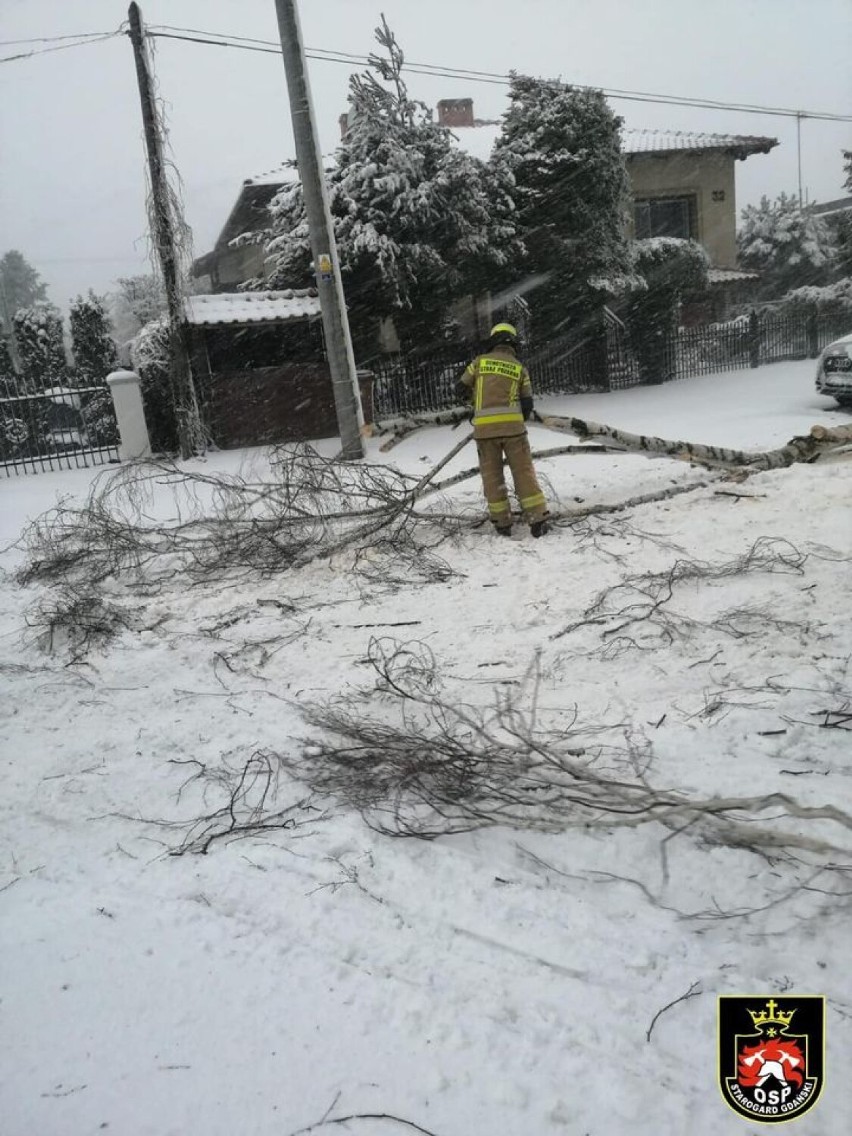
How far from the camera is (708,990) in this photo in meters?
1.85

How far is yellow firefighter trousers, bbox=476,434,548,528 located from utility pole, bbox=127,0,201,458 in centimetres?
730

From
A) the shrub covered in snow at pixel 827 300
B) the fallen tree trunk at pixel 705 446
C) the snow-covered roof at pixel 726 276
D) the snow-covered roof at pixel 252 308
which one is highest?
the snow-covered roof at pixel 726 276

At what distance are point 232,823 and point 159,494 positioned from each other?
7.09 meters

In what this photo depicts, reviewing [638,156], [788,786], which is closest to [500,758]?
[788,786]

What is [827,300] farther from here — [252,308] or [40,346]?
[40,346]

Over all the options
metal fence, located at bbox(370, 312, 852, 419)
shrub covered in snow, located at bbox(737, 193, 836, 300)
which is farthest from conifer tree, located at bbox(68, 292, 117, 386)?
shrub covered in snow, located at bbox(737, 193, 836, 300)

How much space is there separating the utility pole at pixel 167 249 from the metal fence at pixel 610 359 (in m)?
3.31

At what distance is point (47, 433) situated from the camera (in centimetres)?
1216

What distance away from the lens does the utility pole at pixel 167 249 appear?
10.6 m

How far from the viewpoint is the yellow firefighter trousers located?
5.76m

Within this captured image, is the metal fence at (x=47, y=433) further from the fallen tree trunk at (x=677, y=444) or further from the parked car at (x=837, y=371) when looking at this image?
the parked car at (x=837, y=371)

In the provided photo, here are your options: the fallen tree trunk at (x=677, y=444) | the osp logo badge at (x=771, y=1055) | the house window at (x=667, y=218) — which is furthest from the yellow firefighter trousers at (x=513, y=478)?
the house window at (x=667, y=218)

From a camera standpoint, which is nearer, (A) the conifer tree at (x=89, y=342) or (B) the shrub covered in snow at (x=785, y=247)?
(A) the conifer tree at (x=89, y=342)

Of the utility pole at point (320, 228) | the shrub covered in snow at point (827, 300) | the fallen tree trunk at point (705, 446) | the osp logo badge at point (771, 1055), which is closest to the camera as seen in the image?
the osp logo badge at point (771, 1055)
